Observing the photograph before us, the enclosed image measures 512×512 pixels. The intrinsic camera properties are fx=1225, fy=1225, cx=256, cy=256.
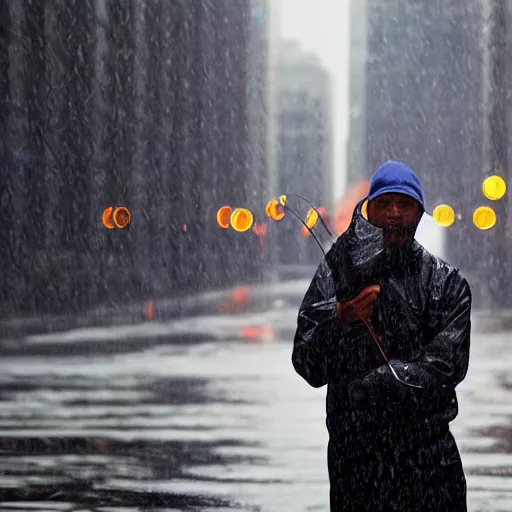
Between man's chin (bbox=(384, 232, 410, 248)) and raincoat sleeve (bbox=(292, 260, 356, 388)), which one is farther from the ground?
man's chin (bbox=(384, 232, 410, 248))

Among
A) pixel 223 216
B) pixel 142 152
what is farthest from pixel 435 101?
pixel 142 152

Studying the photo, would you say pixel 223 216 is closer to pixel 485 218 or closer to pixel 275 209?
pixel 275 209

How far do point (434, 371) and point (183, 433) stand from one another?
6.72 metres

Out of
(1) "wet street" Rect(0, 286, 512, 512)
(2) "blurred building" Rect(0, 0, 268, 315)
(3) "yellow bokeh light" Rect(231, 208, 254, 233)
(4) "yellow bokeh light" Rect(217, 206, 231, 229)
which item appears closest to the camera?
(1) "wet street" Rect(0, 286, 512, 512)

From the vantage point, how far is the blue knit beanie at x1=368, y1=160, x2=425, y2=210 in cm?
339

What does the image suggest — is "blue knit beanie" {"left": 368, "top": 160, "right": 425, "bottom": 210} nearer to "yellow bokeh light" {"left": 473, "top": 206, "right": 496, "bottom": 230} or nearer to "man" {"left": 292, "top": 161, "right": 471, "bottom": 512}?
"man" {"left": 292, "top": 161, "right": 471, "bottom": 512}

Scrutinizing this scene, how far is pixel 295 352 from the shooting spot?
3463mm

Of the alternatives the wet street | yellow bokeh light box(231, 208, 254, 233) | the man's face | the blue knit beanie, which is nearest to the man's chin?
the man's face

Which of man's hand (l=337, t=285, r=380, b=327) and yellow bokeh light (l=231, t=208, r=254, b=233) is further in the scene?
yellow bokeh light (l=231, t=208, r=254, b=233)

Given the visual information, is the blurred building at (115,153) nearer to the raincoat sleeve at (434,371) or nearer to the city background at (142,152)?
the city background at (142,152)

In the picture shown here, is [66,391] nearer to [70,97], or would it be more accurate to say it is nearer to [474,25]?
[70,97]

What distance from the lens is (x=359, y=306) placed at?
128 inches

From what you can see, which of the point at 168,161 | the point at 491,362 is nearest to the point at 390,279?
the point at 491,362

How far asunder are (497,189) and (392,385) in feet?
134
